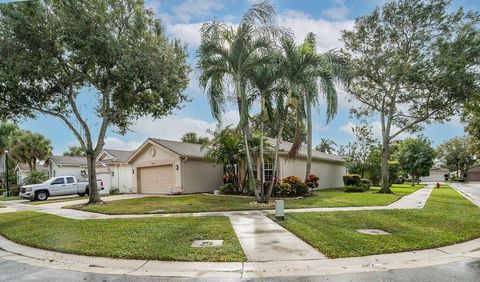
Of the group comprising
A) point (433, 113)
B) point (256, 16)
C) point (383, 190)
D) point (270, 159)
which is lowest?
point (383, 190)

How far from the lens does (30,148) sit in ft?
121

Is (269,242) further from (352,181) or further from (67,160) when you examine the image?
(67,160)

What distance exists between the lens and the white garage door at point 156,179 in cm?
2370

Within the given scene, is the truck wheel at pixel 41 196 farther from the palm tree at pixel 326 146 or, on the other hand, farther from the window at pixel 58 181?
the palm tree at pixel 326 146

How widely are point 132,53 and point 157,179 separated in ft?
36.1

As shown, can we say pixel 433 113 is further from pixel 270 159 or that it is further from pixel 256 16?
pixel 256 16

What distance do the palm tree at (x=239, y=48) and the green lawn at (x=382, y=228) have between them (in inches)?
241

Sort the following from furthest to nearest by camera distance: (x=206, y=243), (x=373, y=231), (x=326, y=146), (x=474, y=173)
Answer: (x=474, y=173), (x=326, y=146), (x=373, y=231), (x=206, y=243)

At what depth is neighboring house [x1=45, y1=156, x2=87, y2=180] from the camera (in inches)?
1305

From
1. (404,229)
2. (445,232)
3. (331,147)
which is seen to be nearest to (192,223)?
(404,229)

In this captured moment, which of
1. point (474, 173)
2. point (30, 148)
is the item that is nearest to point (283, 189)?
point (30, 148)

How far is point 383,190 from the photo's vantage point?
2220 cm

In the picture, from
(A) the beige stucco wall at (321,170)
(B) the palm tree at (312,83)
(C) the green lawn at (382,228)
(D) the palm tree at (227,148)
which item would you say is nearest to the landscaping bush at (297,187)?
(A) the beige stucco wall at (321,170)

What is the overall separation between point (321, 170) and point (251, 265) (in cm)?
2325
